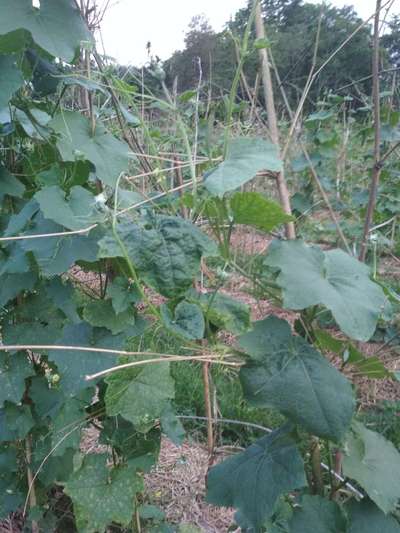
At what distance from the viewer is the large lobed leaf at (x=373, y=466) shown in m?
0.84

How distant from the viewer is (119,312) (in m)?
0.97

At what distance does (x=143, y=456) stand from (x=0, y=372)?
1.33ft

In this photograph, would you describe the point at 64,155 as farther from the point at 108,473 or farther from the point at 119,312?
the point at 108,473

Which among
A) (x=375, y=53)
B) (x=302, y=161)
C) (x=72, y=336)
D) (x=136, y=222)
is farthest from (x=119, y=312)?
(x=302, y=161)

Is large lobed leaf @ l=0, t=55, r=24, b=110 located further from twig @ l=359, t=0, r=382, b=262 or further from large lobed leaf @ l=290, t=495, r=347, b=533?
large lobed leaf @ l=290, t=495, r=347, b=533

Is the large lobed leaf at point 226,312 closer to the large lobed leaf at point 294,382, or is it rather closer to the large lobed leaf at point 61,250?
the large lobed leaf at point 294,382

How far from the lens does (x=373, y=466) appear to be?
0.87 metres

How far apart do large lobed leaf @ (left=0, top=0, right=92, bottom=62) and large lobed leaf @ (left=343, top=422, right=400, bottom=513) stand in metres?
0.90

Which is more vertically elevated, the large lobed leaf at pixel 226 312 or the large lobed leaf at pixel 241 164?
the large lobed leaf at pixel 241 164

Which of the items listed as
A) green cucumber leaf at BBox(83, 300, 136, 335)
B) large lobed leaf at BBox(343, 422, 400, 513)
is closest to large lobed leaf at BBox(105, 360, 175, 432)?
green cucumber leaf at BBox(83, 300, 136, 335)

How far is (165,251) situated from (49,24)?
0.52m

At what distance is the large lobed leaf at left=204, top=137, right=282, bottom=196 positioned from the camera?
0.65 m

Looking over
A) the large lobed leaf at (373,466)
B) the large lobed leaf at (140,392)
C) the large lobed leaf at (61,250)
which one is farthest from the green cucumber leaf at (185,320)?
→ the large lobed leaf at (373,466)

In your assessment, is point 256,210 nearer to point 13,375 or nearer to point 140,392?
point 140,392
